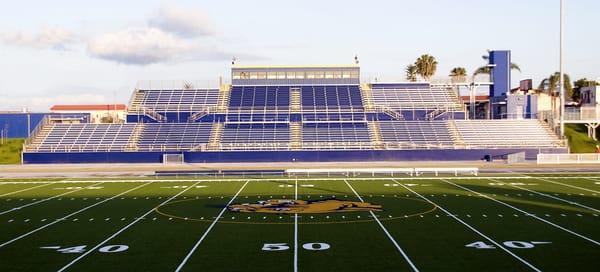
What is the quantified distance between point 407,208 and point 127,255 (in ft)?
38.4

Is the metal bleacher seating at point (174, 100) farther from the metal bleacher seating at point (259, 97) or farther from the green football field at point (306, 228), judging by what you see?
the green football field at point (306, 228)

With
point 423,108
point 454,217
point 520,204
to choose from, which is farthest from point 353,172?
point 423,108

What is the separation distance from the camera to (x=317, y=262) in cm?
1497

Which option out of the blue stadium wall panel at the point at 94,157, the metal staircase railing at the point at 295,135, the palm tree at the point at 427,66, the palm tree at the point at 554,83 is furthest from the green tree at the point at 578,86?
the blue stadium wall panel at the point at 94,157

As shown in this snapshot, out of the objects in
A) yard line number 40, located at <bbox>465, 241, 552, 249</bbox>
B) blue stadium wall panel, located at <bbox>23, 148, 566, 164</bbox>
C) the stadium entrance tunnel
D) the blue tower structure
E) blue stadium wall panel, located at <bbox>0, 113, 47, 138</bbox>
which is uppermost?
the blue tower structure

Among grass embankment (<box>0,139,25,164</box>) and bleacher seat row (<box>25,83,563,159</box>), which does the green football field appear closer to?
bleacher seat row (<box>25,83,563,159</box>)

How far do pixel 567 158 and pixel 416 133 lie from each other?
1354cm

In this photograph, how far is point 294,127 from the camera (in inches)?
2457

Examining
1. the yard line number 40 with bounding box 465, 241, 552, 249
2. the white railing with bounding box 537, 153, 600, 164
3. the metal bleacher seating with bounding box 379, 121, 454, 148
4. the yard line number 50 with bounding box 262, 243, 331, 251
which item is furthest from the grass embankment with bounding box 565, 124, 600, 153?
the yard line number 50 with bounding box 262, 243, 331, 251

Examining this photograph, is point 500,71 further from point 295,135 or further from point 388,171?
point 388,171

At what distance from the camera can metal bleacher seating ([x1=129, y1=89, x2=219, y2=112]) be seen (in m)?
67.1

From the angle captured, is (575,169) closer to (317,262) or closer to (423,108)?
(423,108)

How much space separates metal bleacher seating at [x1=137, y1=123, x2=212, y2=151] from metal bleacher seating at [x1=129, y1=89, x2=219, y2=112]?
404 cm

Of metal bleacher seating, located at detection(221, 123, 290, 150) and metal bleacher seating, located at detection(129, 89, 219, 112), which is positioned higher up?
metal bleacher seating, located at detection(129, 89, 219, 112)
